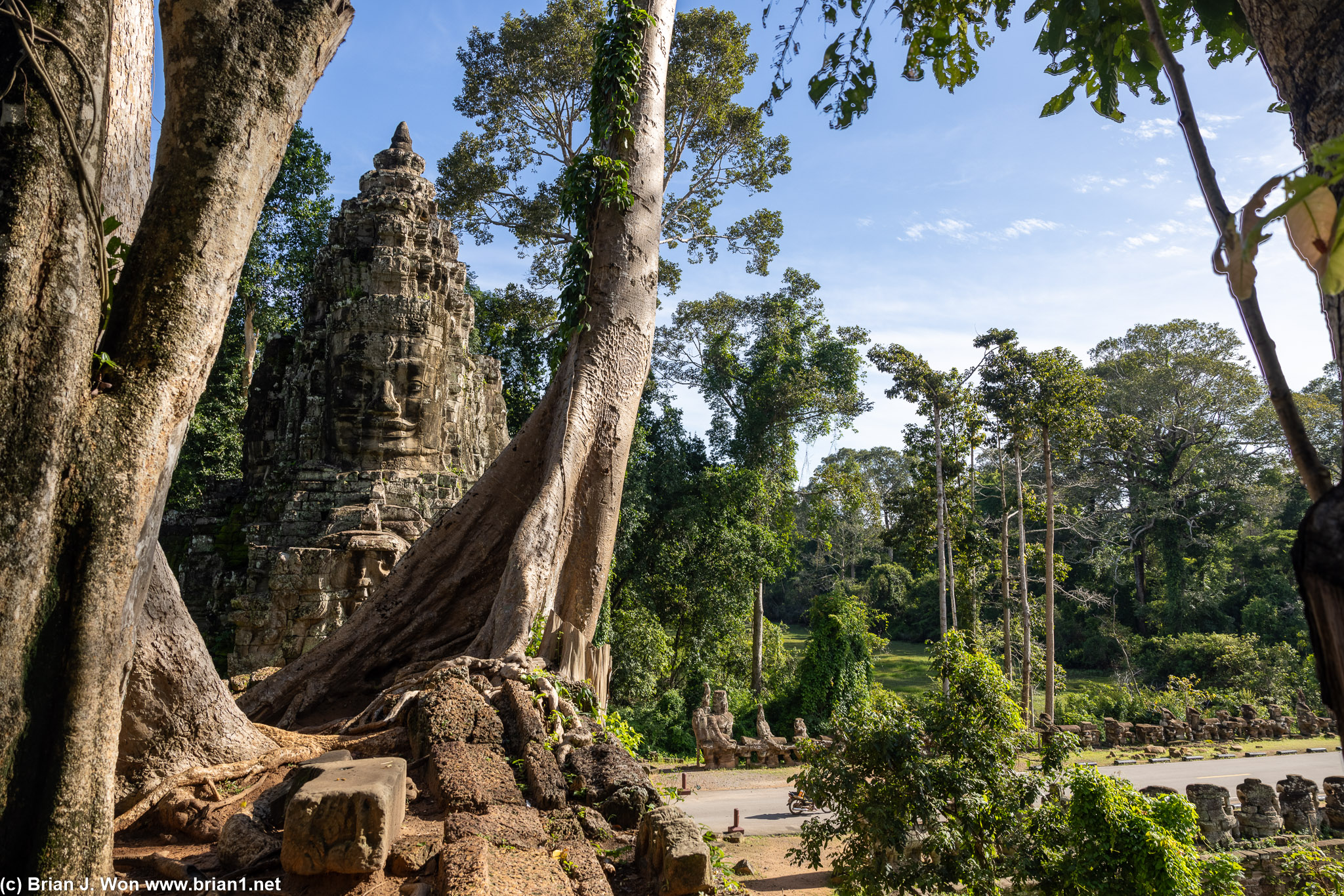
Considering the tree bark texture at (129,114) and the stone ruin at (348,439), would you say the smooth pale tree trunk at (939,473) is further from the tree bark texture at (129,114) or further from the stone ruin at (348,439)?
the tree bark texture at (129,114)

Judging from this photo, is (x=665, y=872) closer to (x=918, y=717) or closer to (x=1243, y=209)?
(x=1243, y=209)

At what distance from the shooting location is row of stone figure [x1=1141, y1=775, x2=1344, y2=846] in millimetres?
10648

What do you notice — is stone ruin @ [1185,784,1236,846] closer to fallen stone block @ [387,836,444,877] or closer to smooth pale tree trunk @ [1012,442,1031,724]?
smooth pale tree trunk @ [1012,442,1031,724]

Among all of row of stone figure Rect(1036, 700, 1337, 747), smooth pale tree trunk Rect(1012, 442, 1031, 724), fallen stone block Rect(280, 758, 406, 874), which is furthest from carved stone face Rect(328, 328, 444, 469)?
row of stone figure Rect(1036, 700, 1337, 747)

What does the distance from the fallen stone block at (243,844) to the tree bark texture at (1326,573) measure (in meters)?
Result: 2.76

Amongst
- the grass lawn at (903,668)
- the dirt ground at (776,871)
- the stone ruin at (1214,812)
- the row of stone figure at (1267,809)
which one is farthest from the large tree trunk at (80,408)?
the grass lawn at (903,668)

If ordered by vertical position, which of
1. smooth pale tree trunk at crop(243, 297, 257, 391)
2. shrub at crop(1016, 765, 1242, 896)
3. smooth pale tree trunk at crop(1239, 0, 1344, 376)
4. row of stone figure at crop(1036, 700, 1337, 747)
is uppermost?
smooth pale tree trunk at crop(243, 297, 257, 391)

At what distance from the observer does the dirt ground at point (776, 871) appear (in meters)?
8.55

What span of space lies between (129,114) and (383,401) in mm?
10063

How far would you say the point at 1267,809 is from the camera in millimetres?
11242

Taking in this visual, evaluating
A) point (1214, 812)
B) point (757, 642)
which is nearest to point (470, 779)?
point (1214, 812)

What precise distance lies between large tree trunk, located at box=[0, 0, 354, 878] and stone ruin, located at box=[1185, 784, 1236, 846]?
12.6 metres

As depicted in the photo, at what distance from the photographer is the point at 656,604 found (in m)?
20.6

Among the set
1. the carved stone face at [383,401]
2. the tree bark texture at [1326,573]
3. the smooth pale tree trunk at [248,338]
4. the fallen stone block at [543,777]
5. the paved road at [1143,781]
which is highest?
the smooth pale tree trunk at [248,338]
